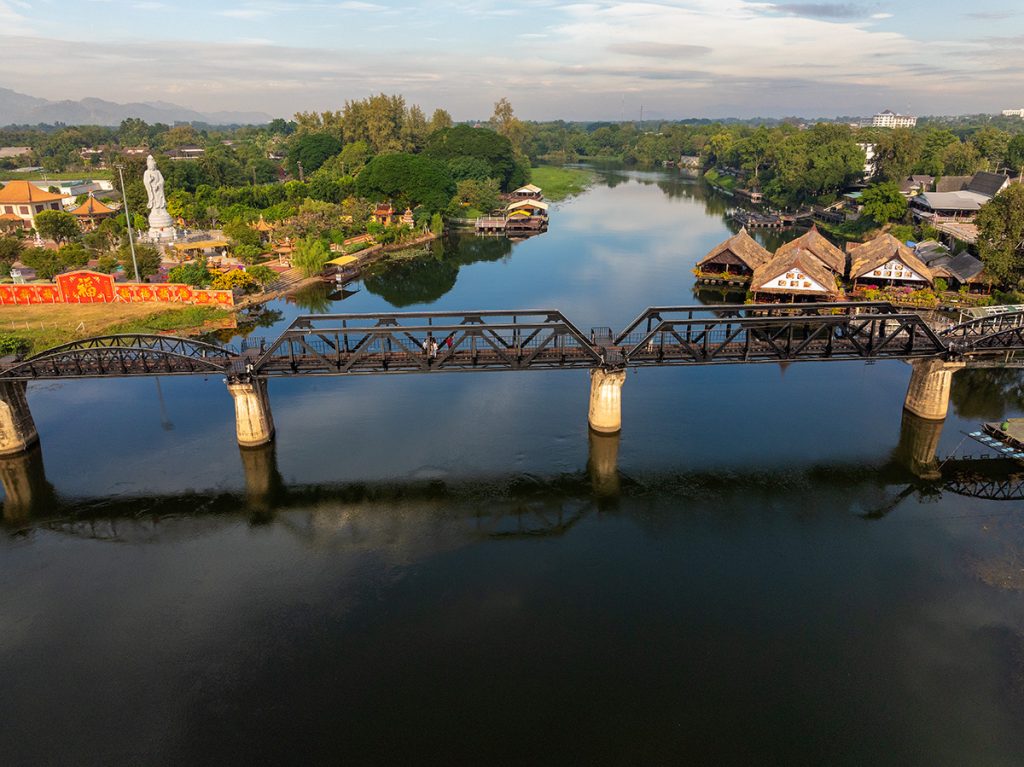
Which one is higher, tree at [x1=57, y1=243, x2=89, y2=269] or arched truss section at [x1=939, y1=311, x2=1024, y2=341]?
tree at [x1=57, y1=243, x2=89, y2=269]

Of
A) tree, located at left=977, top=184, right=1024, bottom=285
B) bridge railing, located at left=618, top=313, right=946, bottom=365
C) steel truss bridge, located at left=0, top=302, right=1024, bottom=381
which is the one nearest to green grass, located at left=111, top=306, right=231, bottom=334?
steel truss bridge, located at left=0, top=302, right=1024, bottom=381

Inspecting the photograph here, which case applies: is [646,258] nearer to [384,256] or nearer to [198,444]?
[384,256]

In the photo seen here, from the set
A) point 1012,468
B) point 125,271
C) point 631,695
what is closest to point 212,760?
point 631,695

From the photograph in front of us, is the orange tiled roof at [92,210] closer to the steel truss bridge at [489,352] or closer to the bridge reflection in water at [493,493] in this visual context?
the steel truss bridge at [489,352]

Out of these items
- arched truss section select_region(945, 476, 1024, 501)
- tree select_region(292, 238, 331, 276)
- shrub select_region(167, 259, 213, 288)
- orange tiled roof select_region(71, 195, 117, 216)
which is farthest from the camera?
orange tiled roof select_region(71, 195, 117, 216)

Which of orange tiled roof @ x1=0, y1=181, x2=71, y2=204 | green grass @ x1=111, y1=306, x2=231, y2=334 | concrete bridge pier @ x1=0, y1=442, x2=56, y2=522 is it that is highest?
orange tiled roof @ x1=0, y1=181, x2=71, y2=204

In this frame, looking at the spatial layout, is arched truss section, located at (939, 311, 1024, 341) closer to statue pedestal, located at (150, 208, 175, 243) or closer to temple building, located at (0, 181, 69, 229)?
statue pedestal, located at (150, 208, 175, 243)

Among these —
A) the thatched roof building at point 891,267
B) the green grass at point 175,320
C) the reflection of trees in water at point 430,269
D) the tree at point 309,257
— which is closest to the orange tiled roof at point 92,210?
the tree at point 309,257
